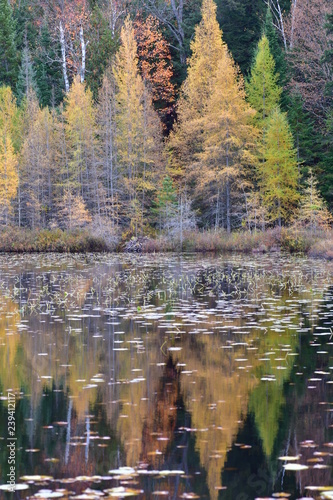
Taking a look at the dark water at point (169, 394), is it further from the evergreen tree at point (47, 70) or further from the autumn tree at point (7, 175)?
the evergreen tree at point (47, 70)

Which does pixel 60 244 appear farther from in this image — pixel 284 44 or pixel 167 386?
pixel 167 386

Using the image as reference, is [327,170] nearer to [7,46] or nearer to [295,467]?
[7,46]

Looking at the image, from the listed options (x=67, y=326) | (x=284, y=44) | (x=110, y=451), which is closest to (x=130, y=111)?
(x=284, y=44)

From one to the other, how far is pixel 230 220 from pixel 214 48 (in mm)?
10811

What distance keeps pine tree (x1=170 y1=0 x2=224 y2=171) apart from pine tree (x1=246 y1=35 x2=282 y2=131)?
8.36ft

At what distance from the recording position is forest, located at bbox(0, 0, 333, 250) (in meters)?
46.1

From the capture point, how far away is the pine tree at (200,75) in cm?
4909

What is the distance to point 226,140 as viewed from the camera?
46.2m

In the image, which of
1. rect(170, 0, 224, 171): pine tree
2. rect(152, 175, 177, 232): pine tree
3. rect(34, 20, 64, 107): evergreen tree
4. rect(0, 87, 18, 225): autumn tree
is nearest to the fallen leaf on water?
rect(152, 175, 177, 232): pine tree

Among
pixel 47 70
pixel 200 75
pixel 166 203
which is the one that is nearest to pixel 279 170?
pixel 166 203

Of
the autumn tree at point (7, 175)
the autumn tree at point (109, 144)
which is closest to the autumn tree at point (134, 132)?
the autumn tree at point (109, 144)

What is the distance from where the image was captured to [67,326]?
1416 centimetres

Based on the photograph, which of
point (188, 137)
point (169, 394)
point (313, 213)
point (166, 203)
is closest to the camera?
point (169, 394)

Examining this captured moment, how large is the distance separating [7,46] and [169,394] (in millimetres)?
60113
